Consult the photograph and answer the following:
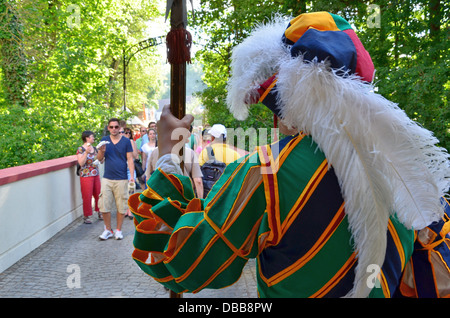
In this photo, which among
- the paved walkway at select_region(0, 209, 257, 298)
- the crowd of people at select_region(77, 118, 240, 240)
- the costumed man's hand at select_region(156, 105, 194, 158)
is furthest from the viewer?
the crowd of people at select_region(77, 118, 240, 240)

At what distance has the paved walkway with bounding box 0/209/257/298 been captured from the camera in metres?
5.44

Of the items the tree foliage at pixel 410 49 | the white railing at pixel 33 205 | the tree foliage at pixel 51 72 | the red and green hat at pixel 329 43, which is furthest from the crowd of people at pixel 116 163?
the red and green hat at pixel 329 43

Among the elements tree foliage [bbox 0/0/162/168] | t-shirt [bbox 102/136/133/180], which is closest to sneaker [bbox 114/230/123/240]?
t-shirt [bbox 102/136/133/180]

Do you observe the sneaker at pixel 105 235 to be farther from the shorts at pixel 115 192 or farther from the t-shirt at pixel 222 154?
the t-shirt at pixel 222 154

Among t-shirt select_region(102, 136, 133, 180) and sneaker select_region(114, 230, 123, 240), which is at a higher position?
t-shirt select_region(102, 136, 133, 180)

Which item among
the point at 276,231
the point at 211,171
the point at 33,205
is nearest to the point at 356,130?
the point at 276,231

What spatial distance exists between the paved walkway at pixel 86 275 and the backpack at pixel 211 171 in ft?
4.53

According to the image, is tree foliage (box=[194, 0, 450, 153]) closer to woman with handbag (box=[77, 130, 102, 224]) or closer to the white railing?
woman with handbag (box=[77, 130, 102, 224])

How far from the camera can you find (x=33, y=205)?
24.6 feet

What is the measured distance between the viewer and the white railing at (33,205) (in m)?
6.46

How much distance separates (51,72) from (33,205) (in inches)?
379

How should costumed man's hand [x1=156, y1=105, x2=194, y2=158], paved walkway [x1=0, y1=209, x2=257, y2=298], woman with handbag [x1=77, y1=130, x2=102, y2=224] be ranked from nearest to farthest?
costumed man's hand [x1=156, y1=105, x2=194, y2=158], paved walkway [x1=0, y1=209, x2=257, y2=298], woman with handbag [x1=77, y1=130, x2=102, y2=224]

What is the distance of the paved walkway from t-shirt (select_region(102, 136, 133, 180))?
1189 mm

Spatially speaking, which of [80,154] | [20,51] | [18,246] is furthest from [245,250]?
[20,51]
